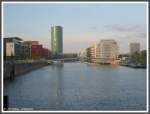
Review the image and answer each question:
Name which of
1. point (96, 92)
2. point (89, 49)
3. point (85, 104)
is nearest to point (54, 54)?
point (89, 49)

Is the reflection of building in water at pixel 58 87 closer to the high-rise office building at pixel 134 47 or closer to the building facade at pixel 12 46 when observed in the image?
the building facade at pixel 12 46

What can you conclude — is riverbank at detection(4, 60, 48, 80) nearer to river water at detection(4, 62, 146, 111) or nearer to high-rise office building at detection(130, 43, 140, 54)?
river water at detection(4, 62, 146, 111)

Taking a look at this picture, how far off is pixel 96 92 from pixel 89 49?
1.11 m

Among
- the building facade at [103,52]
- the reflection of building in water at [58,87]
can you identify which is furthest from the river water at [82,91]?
the building facade at [103,52]

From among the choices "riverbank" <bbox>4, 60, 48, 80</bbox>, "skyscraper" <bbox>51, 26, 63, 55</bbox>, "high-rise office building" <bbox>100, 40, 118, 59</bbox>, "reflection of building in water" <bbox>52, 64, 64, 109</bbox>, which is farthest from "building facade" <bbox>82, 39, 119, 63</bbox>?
"riverbank" <bbox>4, 60, 48, 80</bbox>

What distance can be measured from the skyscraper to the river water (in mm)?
472

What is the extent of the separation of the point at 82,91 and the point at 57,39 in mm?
1344

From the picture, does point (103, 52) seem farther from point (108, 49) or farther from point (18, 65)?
point (18, 65)

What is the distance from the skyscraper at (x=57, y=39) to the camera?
484cm

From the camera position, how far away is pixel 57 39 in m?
4.87

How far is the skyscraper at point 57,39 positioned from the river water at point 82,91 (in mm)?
472

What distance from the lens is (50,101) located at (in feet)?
17.2

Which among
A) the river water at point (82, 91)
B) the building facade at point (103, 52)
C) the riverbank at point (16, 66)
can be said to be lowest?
the river water at point (82, 91)

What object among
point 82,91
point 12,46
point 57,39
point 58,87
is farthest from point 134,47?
point 12,46
